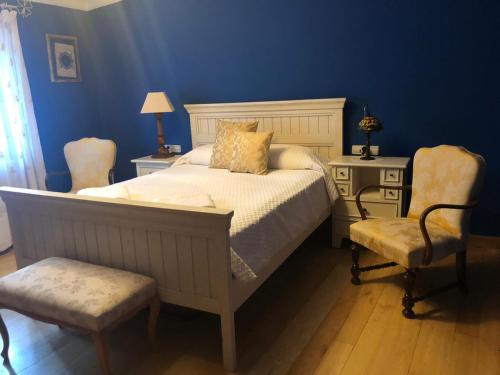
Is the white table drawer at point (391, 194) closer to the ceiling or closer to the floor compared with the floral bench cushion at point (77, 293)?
closer to the ceiling

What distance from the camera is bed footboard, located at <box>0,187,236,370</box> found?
1.81 metres

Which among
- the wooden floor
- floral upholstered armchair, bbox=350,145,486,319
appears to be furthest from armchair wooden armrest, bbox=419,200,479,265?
the wooden floor

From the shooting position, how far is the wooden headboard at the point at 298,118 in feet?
11.4

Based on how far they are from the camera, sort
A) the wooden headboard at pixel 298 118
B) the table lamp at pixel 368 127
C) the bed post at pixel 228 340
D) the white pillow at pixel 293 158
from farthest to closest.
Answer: the wooden headboard at pixel 298 118, the white pillow at pixel 293 158, the table lamp at pixel 368 127, the bed post at pixel 228 340

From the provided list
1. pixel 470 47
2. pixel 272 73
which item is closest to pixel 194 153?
pixel 272 73

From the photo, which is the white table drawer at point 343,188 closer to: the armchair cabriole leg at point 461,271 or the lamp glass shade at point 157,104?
the armchair cabriole leg at point 461,271

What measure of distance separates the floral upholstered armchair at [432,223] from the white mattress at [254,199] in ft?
1.45

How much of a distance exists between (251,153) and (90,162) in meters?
1.78

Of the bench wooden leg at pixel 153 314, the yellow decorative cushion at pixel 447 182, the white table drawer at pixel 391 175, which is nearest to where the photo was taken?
the bench wooden leg at pixel 153 314

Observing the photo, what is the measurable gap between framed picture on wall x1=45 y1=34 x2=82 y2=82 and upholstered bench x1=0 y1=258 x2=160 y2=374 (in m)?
2.81

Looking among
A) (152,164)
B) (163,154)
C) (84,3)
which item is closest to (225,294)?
(152,164)

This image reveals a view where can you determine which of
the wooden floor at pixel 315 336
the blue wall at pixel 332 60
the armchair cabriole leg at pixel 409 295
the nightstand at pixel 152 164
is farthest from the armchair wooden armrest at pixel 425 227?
the nightstand at pixel 152 164

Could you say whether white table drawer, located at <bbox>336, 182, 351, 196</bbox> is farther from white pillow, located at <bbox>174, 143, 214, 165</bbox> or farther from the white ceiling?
the white ceiling

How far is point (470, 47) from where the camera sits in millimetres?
2980
